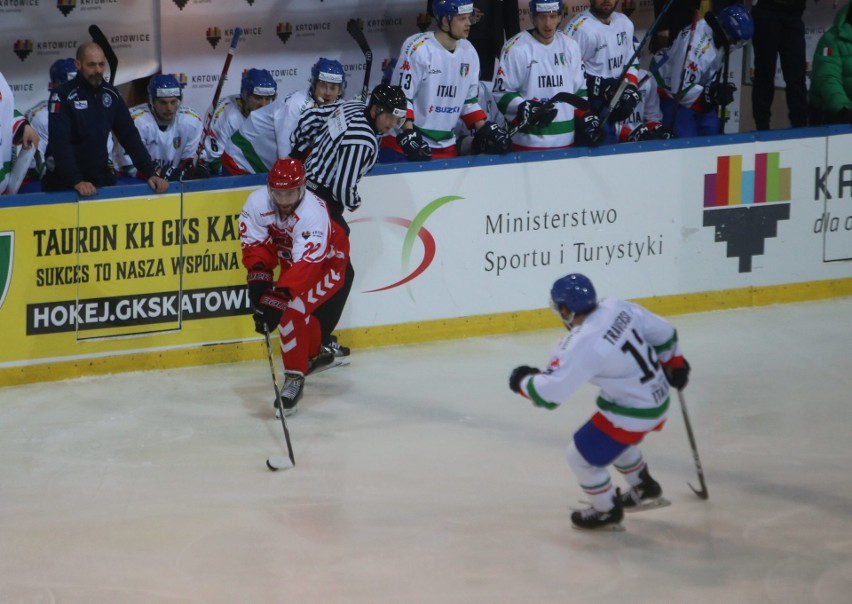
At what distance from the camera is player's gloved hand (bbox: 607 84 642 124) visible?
8.73 metres

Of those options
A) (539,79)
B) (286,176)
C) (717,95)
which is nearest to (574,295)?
(286,176)

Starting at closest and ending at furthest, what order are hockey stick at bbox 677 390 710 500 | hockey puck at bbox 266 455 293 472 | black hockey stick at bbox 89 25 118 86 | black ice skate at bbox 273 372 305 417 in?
hockey stick at bbox 677 390 710 500
hockey puck at bbox 266 455 293 472
black ice skate at bbox 273 372 305 417
black hockey stick at bbox 89 25 118 86

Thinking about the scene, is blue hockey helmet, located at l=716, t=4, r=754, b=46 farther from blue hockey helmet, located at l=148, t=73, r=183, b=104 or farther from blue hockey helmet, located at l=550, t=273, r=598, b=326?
blue hockey helmet, located at l=550, t=273, r=598, b=326

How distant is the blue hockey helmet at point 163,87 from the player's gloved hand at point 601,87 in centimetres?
263

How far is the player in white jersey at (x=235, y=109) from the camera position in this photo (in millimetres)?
8422

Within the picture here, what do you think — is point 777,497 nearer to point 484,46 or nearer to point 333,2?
point 484,46

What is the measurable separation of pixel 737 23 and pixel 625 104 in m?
0.96

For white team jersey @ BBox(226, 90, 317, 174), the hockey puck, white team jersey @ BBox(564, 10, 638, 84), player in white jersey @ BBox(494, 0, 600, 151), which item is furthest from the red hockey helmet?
white team jersey @ BBox(564, 10, 638, 84)

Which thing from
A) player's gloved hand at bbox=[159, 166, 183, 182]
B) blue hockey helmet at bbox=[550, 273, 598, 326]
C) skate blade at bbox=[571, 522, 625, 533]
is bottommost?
skate blade at bbox=[571, 522, 625, 533]

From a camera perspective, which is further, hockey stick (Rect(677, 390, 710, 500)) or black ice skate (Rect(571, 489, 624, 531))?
hockey stick (Rect(677, 390, 710, 500))

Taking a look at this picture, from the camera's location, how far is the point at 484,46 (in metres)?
9.49

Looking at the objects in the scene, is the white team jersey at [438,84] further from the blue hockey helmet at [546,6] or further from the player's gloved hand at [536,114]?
the blue hockey helmet at [546,6]

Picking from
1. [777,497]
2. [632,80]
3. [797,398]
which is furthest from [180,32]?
[777,497]

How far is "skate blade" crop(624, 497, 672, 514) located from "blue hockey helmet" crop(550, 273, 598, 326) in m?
0.98
